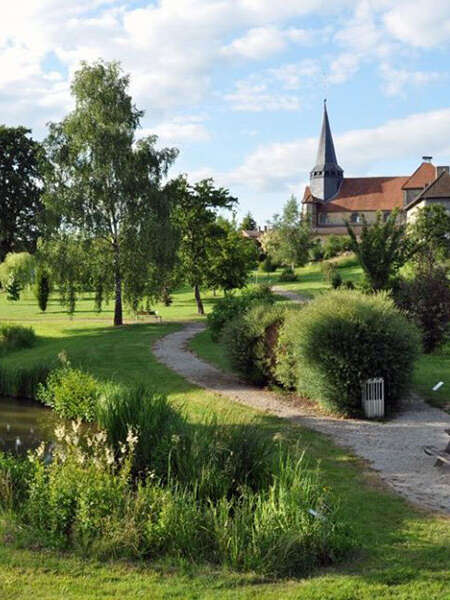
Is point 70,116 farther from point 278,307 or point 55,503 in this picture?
point 55,503

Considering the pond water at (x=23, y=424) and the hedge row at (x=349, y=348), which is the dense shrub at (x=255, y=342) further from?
the pond water at (x=23, y=424)

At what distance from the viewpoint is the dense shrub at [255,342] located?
14406 millimetres

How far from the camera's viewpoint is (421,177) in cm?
8425

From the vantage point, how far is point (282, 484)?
6.42 meters

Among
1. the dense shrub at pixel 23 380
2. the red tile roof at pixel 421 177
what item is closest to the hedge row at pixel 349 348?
the dense shrub at pixel 23 380

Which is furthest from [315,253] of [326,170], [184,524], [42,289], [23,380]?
[184,524]

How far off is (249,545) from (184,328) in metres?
22.3

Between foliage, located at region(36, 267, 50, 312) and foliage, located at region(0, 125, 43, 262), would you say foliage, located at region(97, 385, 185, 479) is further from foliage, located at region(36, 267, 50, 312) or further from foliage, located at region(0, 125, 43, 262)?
foliage, located at region(0, 125, 43, 262)

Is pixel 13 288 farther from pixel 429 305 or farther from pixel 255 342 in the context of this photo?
pixel 255 342

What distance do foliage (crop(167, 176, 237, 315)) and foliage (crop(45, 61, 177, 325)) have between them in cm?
459

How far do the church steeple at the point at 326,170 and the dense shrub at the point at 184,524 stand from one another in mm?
88383

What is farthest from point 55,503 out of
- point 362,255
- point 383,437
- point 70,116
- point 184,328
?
point 70,116

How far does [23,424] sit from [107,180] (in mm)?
16318

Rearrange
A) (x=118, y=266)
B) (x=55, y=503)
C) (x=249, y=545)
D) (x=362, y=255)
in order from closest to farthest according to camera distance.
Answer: (x=249, y=545)
(x=55, y=503)
(x=362, y=255)
(x=118, y=266)
